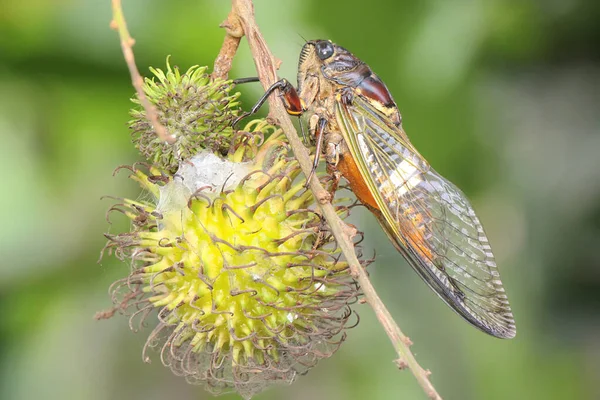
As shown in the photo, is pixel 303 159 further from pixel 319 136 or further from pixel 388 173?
pixel 388 173

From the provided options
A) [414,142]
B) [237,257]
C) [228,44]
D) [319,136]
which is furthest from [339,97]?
[414,142]

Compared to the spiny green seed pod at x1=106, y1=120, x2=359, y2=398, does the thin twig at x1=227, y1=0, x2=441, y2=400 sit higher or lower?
higher

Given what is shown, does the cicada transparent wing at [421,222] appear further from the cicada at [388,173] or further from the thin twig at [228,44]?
the thin twig at [228,44]

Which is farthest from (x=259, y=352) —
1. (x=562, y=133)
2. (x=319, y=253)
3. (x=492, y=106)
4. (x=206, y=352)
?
(x=562, y=133)

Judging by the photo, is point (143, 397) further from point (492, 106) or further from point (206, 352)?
point (492, 106)

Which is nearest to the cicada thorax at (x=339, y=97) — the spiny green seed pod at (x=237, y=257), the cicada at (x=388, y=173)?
the cicada at (x=388, y=173)

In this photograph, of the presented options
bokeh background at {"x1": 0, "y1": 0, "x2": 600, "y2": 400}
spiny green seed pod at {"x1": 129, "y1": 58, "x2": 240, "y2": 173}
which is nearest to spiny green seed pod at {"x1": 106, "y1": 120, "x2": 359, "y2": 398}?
spiny green seed pod at {"x1": 129, "y1": 58, "x2": 240, "y2": 173}

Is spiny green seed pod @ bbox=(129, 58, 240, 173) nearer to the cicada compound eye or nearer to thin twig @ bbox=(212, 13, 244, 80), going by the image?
thin twig @ bbox=(212, 13, 244, 80)
